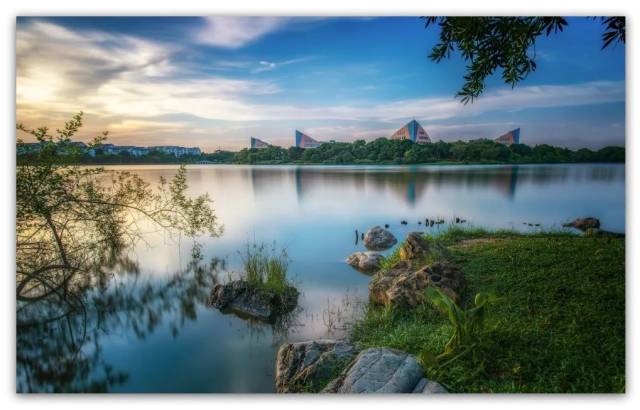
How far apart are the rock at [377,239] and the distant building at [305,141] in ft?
5.45

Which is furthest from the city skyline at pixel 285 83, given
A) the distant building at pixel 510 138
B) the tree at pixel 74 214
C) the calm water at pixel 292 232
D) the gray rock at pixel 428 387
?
the gray rock at pixel 428 387

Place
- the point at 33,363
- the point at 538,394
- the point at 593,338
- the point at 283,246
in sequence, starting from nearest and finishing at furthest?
1. the point at 538,394
2. the point at 593,338
3. the point at 33,363
4. the point at 283,246

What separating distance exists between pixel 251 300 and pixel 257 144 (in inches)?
59.9

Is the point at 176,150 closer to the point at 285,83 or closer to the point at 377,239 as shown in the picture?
the point at 285,83

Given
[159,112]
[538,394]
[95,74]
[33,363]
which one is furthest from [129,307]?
[538,394]

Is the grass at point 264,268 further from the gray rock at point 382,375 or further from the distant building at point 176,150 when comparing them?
the gray rock at point 382,375

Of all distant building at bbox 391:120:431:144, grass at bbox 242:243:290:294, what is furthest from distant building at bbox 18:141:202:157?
distant building at bbox 391:120:431:144

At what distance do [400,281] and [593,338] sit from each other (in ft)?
4.76

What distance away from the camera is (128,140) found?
133 inches

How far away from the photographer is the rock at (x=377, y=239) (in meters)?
4.94

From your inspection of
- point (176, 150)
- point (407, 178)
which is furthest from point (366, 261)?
point (176, 150)

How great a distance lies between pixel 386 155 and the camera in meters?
3.80

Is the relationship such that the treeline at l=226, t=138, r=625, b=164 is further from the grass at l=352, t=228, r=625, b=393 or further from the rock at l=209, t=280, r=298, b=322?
the rock at l=209, t=280, r=298, b=322
